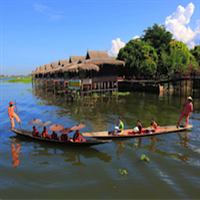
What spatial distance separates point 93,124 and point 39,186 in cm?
→ 766

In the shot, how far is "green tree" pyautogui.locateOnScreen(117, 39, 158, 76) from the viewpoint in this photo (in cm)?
3719

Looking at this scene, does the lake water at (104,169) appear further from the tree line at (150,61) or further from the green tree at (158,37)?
the green tree at (158,37)

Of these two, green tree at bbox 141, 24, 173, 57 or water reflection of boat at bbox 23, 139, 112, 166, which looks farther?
green tree at bbox 141, 24, 173, 57

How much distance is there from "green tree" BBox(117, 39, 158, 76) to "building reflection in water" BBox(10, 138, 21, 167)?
104 feet

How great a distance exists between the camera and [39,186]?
6234 mm

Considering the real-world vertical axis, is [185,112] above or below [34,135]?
above

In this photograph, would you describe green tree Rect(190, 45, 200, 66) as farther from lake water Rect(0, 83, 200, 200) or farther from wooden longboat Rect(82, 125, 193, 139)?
wooden longboat Rect(82, 125, 193, 139)

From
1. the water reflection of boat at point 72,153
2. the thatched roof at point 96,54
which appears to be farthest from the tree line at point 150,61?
the water reflection of boat at point 72,153

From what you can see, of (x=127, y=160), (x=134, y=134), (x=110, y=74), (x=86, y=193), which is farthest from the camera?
(x=110, y=74)

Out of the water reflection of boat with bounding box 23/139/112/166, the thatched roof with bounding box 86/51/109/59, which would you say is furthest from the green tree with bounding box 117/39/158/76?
the water reflection of boat with bounding box 23/139/112/166

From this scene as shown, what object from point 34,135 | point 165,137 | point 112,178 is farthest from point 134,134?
point 34,135

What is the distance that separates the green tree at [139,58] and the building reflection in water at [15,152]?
104ft

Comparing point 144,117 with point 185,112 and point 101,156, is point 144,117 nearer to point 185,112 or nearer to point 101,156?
point 185,112

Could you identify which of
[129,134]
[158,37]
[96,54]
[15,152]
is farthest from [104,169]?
[158,37]
